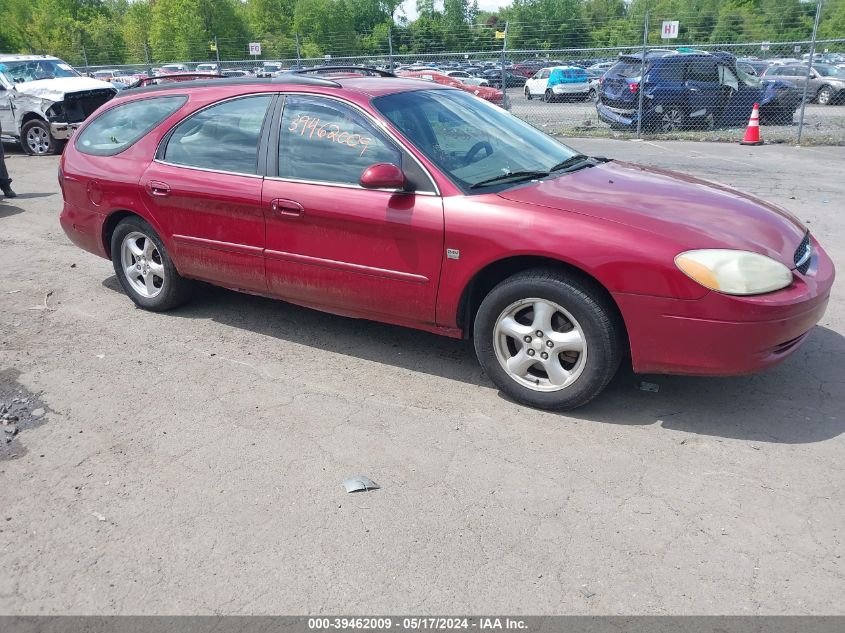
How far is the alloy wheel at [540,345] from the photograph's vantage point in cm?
389

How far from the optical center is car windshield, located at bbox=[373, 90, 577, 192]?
433 cm

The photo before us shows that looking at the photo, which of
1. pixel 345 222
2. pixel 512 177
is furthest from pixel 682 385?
pixel 345 222

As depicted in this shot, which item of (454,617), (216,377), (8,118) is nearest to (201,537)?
(454,617)

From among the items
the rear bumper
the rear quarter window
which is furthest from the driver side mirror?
the rear bumper

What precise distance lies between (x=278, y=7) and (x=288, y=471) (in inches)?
2987

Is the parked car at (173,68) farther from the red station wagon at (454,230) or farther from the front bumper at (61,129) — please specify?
the red station wagon at (454,230)

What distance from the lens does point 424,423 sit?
4.00 m

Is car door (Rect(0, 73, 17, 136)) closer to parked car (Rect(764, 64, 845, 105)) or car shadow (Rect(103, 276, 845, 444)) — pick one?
car shadow (Rect(103, 276, 845, 444))

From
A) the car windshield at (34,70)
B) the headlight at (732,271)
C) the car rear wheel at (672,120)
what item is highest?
the car windshield at (34,70)

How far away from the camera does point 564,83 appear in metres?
29.6

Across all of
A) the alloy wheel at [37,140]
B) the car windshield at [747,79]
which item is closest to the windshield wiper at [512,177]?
the alloy wheel at [37,140]

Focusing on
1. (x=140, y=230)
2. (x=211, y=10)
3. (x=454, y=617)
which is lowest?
(x=454, y=617)

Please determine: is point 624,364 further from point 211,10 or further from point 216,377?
point 211,10

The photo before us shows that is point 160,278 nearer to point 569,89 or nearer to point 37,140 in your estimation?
point 37,140
